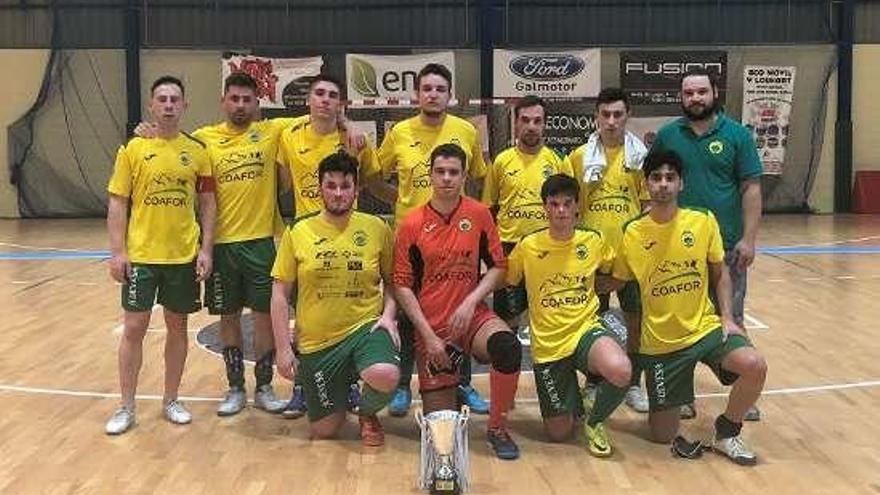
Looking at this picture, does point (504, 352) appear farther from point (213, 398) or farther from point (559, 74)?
point (559, 74)

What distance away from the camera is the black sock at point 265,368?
5.48m

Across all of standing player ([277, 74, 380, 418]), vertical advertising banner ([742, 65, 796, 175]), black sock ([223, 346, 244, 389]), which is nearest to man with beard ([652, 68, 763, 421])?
standing player ([277, 74, 380, 418])

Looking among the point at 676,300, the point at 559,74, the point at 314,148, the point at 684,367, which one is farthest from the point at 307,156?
the point at 559,74

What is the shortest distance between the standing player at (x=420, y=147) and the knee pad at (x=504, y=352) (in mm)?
613

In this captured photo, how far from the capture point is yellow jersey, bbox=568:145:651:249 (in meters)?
5.25

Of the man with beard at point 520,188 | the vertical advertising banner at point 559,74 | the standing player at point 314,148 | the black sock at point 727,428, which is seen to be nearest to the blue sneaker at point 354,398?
the standing player at point 314,148

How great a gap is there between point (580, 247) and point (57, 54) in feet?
51.2

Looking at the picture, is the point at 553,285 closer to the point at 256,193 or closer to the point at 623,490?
the point at 623,490

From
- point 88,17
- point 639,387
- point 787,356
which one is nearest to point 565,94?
point 88,17

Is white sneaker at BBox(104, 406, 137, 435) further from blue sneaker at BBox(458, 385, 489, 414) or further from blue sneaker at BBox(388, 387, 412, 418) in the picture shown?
blue sneaker at BBox(458, 385, 489, 414)

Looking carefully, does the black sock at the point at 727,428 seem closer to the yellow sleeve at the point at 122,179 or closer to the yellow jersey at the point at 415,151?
the yellow jersey at the point at 415,151

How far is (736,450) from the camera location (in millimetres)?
4516

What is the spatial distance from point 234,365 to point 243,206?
0.88m

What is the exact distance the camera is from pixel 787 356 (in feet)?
22.1
